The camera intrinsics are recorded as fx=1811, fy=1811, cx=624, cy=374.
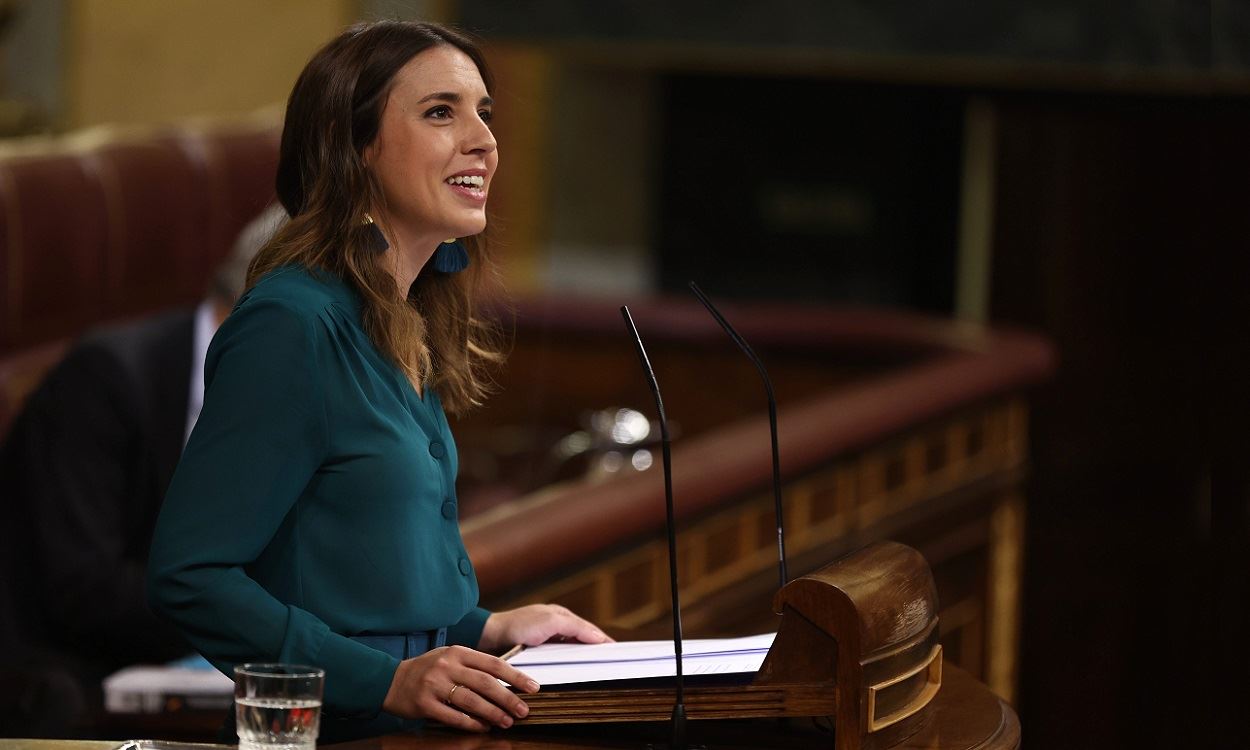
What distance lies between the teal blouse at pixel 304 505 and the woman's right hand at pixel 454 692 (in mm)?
17

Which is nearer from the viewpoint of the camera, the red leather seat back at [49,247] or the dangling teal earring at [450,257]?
the dangling teal earring at [450,257]

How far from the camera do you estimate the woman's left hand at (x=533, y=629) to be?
1529 millimetres

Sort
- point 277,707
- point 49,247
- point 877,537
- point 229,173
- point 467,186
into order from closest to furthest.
A: point 277,707
point 467,186
point 49,247
point 877,537
point 229,173

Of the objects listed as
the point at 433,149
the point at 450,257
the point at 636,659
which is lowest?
the point at 636,659

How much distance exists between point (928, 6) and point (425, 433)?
442 centimetres

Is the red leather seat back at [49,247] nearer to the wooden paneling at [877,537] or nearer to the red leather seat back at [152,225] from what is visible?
the red leather seat back at [152,225]

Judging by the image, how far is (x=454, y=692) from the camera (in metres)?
1.31

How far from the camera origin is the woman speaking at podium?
131 cm

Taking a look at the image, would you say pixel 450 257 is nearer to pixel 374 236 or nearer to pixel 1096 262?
pixel 374 236

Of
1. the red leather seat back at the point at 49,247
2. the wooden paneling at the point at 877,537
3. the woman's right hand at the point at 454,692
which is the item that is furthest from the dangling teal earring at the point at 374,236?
the red leather seat back at the point at 49,247

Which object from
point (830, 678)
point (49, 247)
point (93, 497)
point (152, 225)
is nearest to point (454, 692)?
point (830, 678)

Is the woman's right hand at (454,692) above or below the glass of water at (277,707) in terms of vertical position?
below

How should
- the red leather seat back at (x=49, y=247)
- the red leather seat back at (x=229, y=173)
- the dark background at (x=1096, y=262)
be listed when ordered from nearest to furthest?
the red leather seat back at (x=49, y=247) → the red leather seat back at (x=229, y=173) → the dark background at (x=1096, y=262)

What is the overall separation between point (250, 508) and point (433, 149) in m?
0.31
